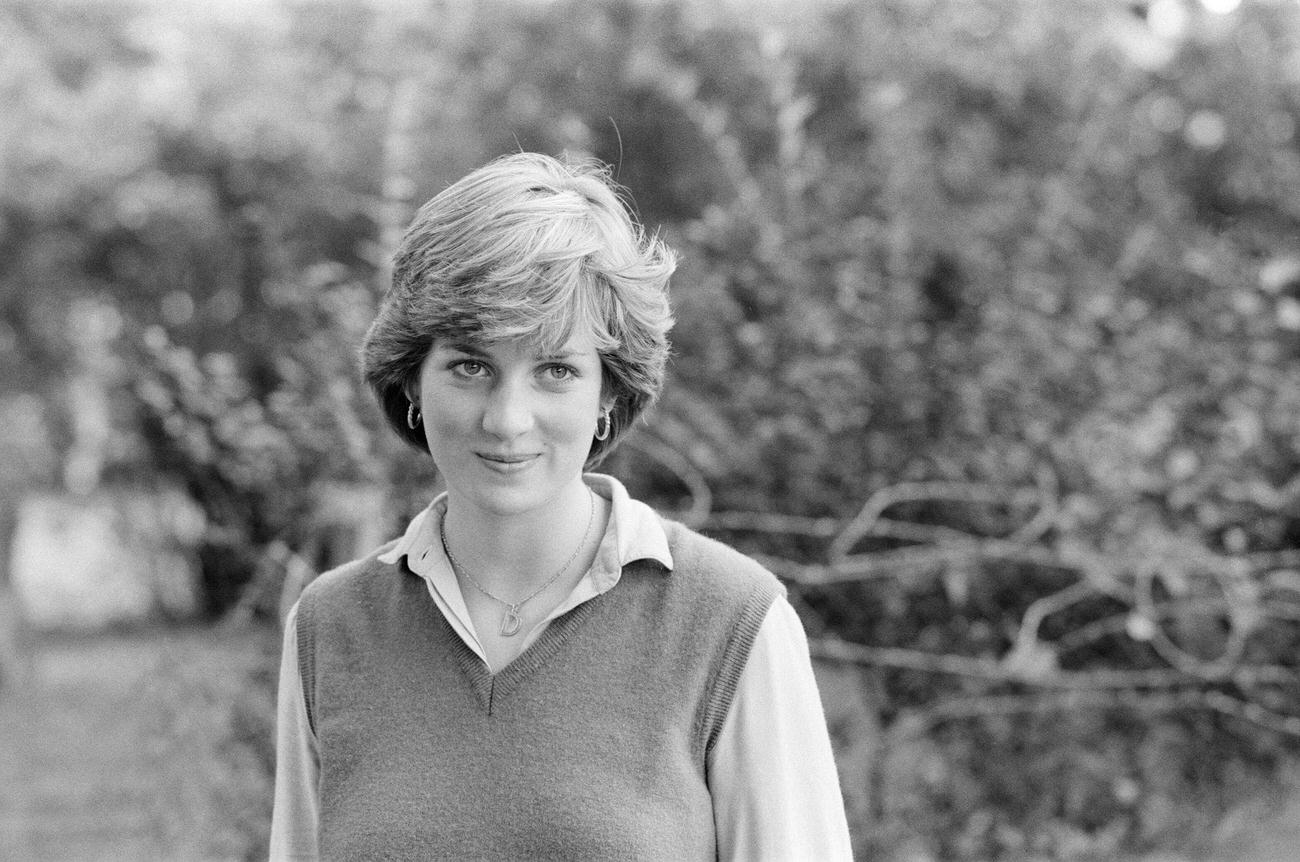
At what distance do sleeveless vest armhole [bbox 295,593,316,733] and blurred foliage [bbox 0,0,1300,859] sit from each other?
1779 mm

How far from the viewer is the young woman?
5.06ft

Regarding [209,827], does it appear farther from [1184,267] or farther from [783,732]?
[1184,267]

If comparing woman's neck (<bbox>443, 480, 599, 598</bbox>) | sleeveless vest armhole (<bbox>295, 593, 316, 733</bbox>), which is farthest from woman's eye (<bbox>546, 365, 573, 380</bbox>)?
sleeveless vest armhole (<bbox>295, 593, 316, 733</bbox>)

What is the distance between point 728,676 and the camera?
5.16 feet

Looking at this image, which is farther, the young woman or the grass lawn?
the grass lawn

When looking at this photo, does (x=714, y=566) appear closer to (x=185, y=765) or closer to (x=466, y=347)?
(x=466, y=347)

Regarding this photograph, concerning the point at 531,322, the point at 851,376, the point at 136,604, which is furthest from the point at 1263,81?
the point at 136,604

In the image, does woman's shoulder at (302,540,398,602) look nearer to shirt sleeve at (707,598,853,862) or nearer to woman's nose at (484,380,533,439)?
woman's nose at (484,380,533,439)

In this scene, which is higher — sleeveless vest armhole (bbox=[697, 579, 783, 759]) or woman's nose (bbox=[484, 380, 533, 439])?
woman's nose (bbox=[484, 380, 533, 439])

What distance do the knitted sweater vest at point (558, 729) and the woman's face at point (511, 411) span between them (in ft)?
0.54

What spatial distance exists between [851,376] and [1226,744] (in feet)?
4.81

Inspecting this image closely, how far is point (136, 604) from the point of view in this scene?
4.75 metres

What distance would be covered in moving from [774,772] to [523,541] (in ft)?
1.27

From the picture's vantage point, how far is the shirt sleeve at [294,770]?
5.74 ft
